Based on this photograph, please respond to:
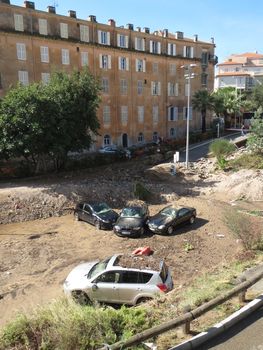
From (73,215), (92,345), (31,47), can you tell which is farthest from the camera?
(31,47)

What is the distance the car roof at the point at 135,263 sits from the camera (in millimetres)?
12680

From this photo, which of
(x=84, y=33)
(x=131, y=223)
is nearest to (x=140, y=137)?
(x=84, y=33)

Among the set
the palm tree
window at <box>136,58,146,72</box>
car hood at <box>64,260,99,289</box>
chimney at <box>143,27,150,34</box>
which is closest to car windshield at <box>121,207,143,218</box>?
car hood at <box>64,260,99,289</box>

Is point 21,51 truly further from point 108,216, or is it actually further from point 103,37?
point 108,216

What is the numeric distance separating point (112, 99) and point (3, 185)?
2217cm

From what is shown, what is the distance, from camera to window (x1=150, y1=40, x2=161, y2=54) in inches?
2000

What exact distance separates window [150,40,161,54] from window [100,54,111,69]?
797 centimetres

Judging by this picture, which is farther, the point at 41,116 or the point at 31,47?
the point at 31,47

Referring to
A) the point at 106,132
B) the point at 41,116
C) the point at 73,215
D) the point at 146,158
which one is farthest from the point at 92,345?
the point at 106,132

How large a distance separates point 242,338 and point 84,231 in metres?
16.8

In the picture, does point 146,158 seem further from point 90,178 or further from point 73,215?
point 73,215

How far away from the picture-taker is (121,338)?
660 centimetres

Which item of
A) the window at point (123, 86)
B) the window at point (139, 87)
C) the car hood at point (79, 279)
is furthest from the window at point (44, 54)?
the car hood at point (79, 279)

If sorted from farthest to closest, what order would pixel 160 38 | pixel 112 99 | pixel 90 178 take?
pixel 160 38
pixel 112 99
pixel 90 178
